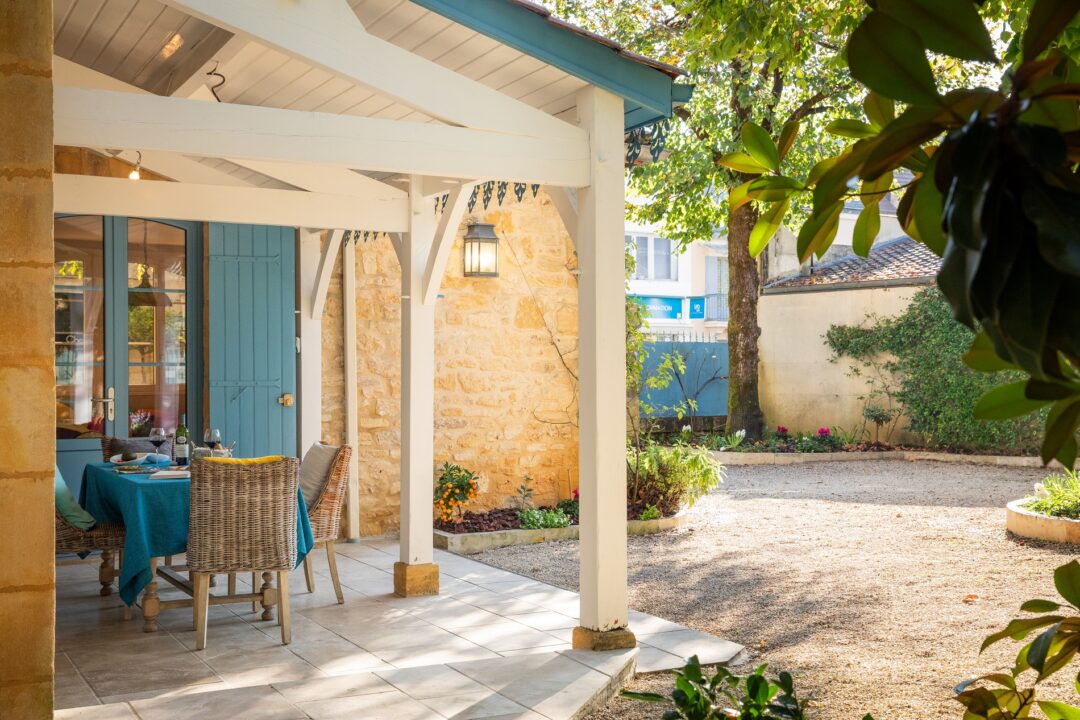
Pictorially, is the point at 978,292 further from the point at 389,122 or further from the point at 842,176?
the point at 389,122

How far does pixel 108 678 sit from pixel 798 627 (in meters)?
3.57

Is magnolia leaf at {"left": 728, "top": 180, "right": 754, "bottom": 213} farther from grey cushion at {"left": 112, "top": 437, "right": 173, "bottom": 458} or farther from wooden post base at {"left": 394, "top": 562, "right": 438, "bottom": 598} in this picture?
grey cushion at {"left": 112, "top": 437, "right": 173, "bottom": 458}

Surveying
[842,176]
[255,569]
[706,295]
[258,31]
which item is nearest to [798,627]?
[255,569]

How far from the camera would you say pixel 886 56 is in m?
0.63

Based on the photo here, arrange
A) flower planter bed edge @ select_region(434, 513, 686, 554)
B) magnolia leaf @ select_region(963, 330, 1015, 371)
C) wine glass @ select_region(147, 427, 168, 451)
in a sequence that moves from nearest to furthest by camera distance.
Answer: magnolia leaf @ select_region(963, 330, 1015, 371) < wine glass @ select_region(147, 427, 168, 451) < flower planter bed edge @ select_region(434, 513, 686, 554)

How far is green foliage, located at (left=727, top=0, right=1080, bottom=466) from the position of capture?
509mm

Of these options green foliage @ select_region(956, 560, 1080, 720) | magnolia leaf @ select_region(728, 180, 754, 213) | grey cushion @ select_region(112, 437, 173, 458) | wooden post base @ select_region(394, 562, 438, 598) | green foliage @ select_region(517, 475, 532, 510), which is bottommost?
wooden post base @ select_region(394, 562, 438, 598)

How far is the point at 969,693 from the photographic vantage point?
113 cm

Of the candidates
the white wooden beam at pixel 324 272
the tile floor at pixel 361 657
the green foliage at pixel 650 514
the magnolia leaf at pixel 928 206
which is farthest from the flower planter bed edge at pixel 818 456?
the magnolia leaf at pixel 928 206

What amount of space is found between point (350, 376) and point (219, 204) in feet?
8.58

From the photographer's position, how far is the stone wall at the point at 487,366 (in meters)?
8.80

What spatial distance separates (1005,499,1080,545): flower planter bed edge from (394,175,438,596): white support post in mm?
4716

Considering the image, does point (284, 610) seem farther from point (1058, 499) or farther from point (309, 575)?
point (1058, 499)

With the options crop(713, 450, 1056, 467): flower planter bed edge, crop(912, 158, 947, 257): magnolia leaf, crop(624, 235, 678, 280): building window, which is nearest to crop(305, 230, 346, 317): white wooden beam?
crop(912, 158, 947, 257): magnolia leaf
